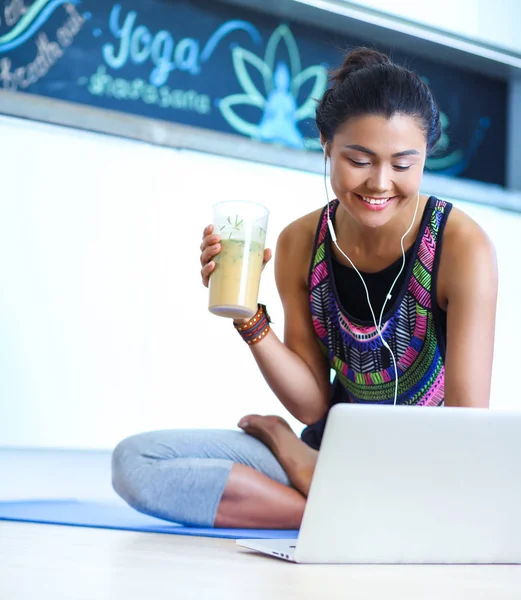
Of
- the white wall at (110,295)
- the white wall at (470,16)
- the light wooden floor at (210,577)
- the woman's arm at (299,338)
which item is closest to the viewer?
the light wooden floor at (210,577)

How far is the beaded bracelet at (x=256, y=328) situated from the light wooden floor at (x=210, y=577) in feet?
1.28

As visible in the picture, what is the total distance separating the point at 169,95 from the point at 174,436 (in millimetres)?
1509

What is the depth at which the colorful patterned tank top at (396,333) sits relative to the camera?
1.47m

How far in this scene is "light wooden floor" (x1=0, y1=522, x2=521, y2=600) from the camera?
737 mm

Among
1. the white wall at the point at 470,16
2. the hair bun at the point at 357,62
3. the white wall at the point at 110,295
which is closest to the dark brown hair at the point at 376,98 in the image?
the hair bun at the point at 357,62

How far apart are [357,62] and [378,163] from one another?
0.25 m

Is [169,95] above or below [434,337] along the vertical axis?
above

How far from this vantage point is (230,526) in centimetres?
142

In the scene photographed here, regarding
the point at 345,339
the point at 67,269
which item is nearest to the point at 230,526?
the point at 345,339

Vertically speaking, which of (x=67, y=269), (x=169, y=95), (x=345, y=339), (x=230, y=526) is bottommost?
(x=230, y=526)

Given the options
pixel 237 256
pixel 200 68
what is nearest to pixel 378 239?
pixel 237 256

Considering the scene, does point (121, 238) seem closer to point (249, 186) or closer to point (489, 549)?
point (249, 186)

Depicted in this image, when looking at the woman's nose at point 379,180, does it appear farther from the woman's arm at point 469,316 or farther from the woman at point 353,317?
the woman's arm at point 469,316

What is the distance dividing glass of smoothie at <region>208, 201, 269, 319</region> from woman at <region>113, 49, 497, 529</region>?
0.02m
